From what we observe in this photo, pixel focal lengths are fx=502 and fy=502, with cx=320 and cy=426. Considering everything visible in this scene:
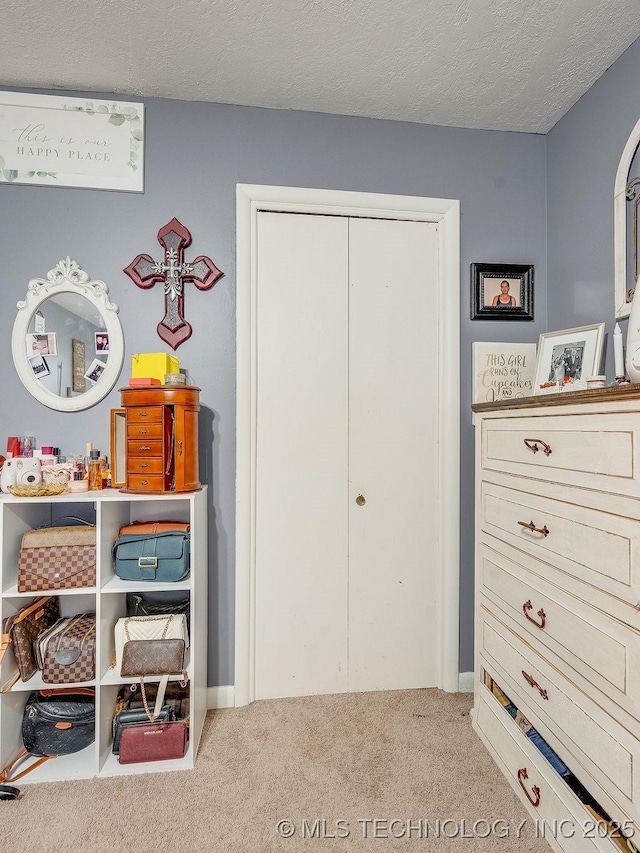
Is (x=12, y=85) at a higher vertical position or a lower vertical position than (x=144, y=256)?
higher

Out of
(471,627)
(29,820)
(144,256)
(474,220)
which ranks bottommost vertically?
(29,820)

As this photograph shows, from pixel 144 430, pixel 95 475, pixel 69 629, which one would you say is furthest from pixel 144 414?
pixel 69 629

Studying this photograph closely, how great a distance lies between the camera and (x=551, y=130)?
7.66 feet

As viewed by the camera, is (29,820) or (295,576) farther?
(295,576)

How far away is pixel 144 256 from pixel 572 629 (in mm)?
2094

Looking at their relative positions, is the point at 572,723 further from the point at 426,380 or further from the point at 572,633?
the point at 426,380

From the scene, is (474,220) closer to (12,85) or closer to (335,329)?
(335,329)

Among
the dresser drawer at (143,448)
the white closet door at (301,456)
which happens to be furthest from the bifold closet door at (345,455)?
the dresser drawer at (143,448)

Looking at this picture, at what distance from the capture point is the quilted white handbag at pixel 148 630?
187 centimetres

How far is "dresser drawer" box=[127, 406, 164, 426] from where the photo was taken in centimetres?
187

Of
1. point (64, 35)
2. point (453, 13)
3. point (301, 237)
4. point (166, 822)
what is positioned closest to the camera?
point (166, 822)

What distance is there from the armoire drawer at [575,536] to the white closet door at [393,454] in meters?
0.50

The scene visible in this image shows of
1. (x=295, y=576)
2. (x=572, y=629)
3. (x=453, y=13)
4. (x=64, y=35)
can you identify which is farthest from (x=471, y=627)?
(x=64, y=35)

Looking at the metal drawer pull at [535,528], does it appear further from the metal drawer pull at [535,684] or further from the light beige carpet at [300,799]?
the light beige carpet at [300,799]
